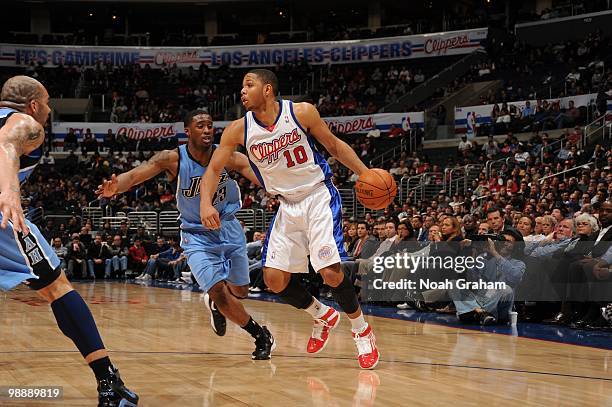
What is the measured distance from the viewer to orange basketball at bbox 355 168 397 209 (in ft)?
17.0

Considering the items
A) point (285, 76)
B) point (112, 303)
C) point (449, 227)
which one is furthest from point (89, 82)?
point (449, 227)

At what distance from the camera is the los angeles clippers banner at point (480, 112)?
21234 mm

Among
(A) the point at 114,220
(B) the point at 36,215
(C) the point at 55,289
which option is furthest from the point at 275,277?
(B) the point at 36,215

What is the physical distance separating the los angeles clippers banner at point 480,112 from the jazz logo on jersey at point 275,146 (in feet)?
56.5

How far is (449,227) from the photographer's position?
9.36 meters

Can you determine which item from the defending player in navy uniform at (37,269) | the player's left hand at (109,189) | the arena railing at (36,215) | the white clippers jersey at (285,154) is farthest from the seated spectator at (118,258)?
the defending player in navy uniform at (37,269)

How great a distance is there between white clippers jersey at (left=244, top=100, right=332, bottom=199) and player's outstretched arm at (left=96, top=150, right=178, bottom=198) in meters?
0.78

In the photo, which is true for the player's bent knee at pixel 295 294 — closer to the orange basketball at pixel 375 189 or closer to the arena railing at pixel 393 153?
the orange basketball at pixel 375 189

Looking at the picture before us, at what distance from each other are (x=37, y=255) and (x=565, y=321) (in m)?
6.00

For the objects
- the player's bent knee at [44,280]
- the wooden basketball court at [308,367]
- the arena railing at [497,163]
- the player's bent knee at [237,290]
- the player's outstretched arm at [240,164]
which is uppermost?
the arena railing at [497,163]

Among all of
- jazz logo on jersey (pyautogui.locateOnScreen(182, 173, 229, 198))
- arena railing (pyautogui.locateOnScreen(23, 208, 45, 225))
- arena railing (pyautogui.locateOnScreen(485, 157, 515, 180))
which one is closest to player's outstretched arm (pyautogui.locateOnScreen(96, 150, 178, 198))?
jazz logo on jersey (pyautogui.locateOnScreen(182, 173, 229, 198))

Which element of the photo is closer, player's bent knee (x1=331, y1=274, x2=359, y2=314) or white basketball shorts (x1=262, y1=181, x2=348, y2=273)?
white basketball shorts (x1=262, y1=181, x2=348, y2=273)

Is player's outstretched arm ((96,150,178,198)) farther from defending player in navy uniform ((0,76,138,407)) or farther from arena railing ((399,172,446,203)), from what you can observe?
arena railing ((399,172,446,203))

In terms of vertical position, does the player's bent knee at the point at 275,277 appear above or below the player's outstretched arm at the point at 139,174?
below
